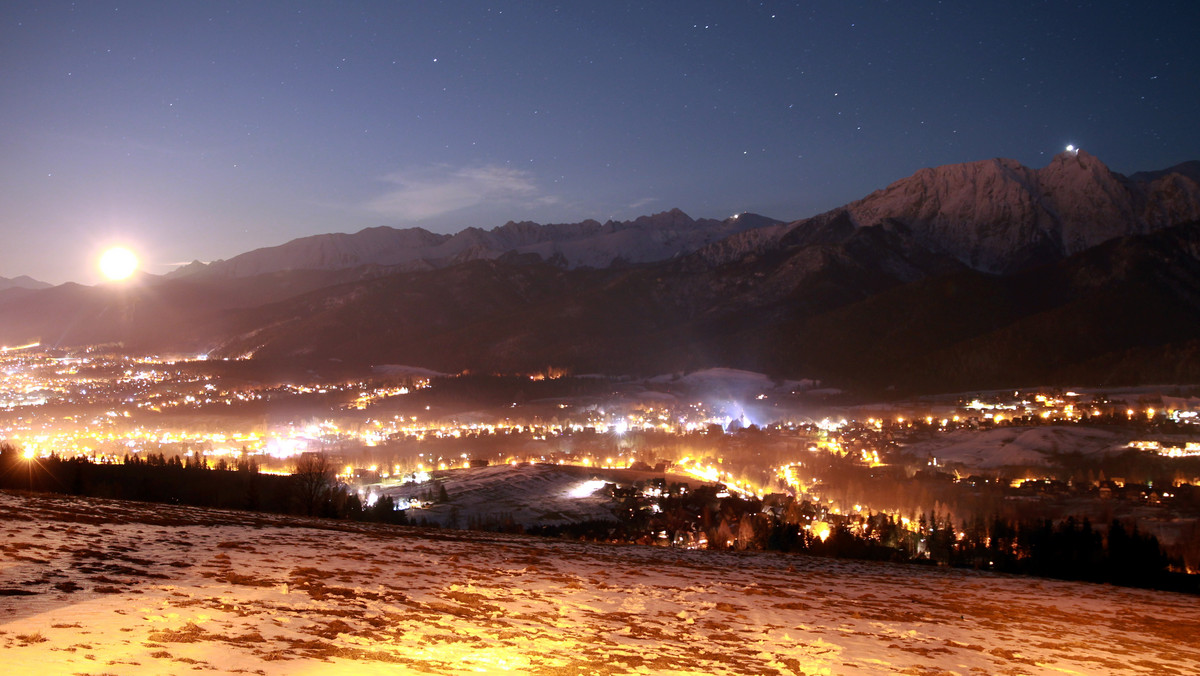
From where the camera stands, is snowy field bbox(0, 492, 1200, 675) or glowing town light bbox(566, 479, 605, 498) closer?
snowy field bbox(0, 492, 1200, 675)

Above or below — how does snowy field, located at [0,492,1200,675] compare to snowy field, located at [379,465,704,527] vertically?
above

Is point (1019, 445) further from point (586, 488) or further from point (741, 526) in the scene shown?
point (741, 526)

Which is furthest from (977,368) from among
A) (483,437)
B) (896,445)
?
(483,437)

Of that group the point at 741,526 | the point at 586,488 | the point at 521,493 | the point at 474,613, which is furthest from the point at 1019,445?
the point at 474,613

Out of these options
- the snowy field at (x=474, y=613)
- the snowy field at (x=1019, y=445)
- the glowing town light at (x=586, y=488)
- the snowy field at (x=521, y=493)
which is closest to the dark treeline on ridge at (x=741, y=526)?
the snowy field at (x=521, y=493)

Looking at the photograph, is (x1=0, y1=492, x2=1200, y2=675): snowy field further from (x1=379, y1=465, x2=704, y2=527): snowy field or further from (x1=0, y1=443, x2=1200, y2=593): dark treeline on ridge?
(x1=379, y1=465, x2=704, y2=527): snowy field

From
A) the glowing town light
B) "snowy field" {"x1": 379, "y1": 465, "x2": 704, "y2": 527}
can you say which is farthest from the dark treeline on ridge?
the glowing town light

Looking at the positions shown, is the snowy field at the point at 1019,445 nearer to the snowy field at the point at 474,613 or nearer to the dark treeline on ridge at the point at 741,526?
the dark treeline on ridge at the point at 741,526

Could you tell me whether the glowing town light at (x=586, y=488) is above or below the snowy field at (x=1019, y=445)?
below
